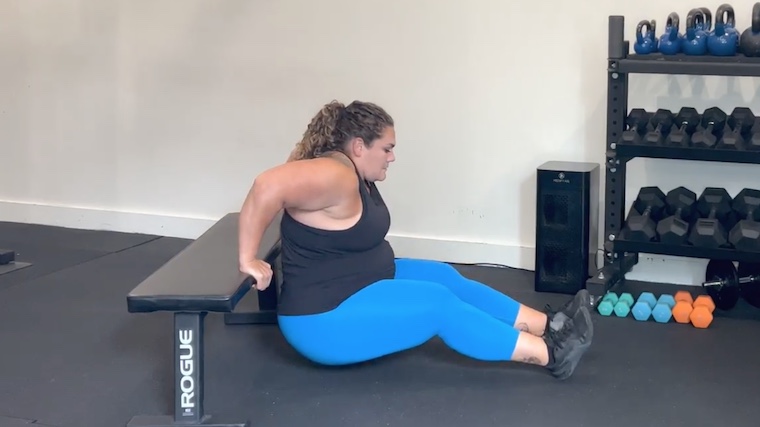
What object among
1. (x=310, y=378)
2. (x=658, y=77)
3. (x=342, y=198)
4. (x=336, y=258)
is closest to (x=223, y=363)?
(x=310, y=378)

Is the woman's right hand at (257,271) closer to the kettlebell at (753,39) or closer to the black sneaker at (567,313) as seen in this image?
the black sneaker at (567,313)

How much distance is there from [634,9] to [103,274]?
2.29 meters

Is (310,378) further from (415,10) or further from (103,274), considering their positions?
(415,10)

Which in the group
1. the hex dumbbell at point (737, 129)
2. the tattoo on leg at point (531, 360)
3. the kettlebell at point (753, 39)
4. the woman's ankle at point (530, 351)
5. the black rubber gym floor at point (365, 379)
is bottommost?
the black rubber gym floor at point (365, 379)

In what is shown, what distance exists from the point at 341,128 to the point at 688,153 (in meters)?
1.26

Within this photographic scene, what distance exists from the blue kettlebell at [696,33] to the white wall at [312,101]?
0.95ft

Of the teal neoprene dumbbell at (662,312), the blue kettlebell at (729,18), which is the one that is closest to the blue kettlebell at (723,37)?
the blue kettlebell at (729,18)

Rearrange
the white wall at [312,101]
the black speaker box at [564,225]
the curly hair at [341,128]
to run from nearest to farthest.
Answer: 1. the curly hair at [341,128]
2. the black speaker box at [564,225]
3. the white wall at [312,101]

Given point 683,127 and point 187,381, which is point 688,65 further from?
point 187,381

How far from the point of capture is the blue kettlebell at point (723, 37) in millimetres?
2896

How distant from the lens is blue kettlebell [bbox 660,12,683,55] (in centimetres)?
296

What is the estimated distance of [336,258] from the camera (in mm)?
2453

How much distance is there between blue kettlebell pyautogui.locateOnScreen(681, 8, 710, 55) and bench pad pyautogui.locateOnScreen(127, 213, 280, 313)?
151cm

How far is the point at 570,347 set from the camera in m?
2.50
